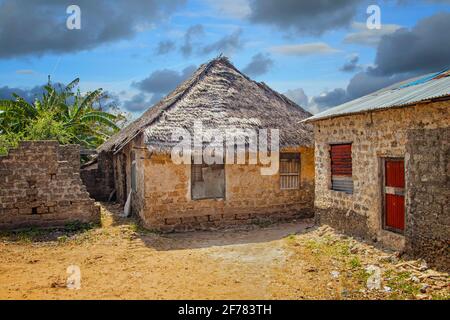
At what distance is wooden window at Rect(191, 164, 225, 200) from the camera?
11.2m

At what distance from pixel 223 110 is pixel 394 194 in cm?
565

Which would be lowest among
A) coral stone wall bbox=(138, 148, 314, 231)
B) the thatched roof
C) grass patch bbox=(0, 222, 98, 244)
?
grass patch bbox=(0, 222, 98, 244)

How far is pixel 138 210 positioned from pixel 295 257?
5575mm

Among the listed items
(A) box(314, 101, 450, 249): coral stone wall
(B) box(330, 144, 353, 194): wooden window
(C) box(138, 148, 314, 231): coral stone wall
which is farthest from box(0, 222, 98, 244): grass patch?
(B) box(330, 144, 353, 194): wooden window

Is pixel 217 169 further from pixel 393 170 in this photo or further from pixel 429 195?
pixel 429 195

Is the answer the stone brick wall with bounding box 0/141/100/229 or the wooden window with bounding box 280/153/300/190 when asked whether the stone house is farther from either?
the stone brick wall with bounding box 0/141/100/229

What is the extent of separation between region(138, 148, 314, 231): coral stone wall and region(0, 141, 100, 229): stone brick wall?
Answer: 1771 millimetres

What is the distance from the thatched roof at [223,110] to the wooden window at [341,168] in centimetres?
199

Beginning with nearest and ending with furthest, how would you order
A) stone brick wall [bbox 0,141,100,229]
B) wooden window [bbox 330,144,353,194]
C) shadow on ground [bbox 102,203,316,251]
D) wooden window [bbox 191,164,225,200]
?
wooden window [bbox 330,144,353,194] < shadow on ground [bbox 102,203,316,251] < stone brick wall [bbox 0,141,100,229] < wooden window [bbox 191,164,225,200]

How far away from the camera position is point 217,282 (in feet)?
21.5

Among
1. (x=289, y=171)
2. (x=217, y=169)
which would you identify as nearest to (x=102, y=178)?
(x=217, y=169)

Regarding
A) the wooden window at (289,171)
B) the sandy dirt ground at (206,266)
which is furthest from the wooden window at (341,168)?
the wooden window at (289,171)

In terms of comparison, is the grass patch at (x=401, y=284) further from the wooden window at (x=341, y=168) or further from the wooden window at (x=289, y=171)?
the wooden window at (x=289, y=171)
